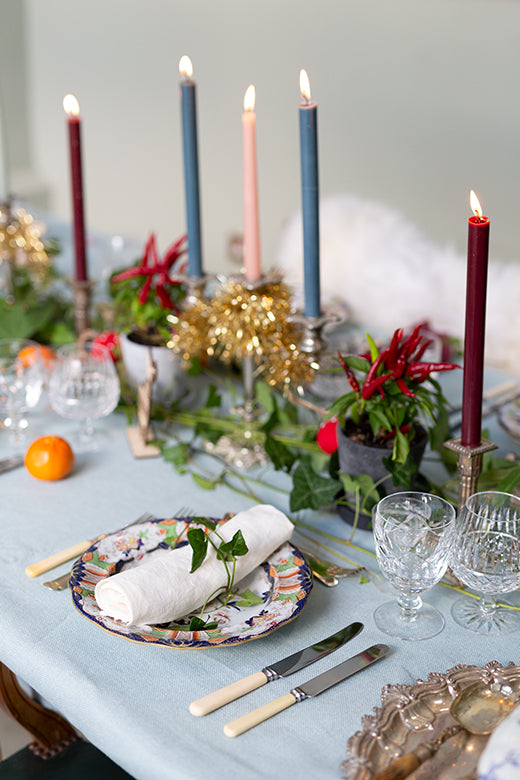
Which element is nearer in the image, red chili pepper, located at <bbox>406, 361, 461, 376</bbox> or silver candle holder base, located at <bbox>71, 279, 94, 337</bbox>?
red chili pepper, located at <bbox>406, 361, 461, 376</bbox>

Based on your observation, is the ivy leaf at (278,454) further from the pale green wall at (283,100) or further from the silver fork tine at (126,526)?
the pale green wall at (283,100)

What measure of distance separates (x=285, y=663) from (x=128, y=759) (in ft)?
0.58

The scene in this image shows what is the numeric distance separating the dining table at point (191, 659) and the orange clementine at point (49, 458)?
41 millimetres

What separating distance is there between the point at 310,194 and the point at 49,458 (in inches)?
20.6

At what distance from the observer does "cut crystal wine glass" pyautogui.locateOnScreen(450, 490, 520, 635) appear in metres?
0.90

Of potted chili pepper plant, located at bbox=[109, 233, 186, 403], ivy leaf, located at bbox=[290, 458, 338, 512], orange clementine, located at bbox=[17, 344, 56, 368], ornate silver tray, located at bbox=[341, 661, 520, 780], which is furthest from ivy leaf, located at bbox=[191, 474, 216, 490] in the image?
ornate silver tray, located at bbox=[341, 661, 520, 780]

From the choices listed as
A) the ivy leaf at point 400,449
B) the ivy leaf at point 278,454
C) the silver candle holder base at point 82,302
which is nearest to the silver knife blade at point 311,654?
the ivy leaf at point 400,449

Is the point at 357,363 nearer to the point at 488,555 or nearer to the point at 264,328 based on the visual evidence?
the point at 264,328

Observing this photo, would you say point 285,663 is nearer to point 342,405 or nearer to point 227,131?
point 342,405

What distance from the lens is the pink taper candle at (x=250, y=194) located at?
118cm

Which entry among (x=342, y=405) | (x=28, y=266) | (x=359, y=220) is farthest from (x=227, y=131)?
(x=342, y=405)

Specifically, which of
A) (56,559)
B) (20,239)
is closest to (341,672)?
(56,559)

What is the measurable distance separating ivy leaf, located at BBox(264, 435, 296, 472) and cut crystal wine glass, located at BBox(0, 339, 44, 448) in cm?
40

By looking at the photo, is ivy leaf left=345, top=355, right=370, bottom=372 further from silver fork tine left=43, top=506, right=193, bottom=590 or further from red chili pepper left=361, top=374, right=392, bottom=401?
silver fork tine left=43, top=506, right=193, bottom=590
